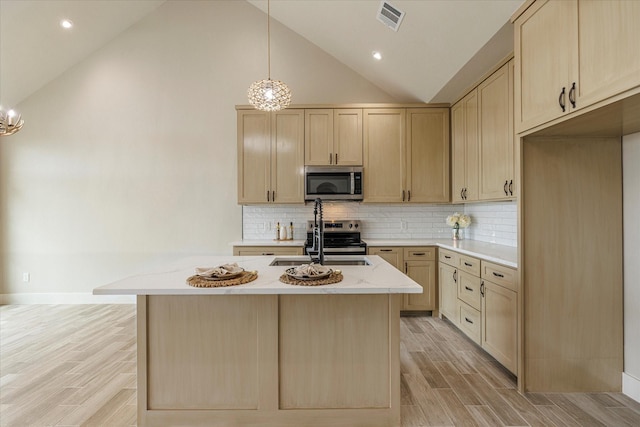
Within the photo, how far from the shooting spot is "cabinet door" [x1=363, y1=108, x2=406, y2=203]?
416 centimetres

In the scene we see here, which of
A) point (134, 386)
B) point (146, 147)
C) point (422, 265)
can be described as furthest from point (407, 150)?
point (134, 386)

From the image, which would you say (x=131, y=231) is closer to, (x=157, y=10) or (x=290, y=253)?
(x=290, y=253)

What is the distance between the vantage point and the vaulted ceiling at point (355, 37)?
2.65m

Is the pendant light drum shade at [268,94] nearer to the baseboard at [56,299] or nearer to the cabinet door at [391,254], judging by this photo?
the cabinet door at [391,254]

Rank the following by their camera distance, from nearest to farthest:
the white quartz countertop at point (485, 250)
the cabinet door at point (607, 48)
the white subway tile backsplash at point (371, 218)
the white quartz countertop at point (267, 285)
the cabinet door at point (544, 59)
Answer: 1. the cabinet door at point (607, 48)
2. the white quartz countertop at point (267, 285)
3. the cabinet door at point (544, 59)
4. the white quartz countertop at point (485, 250)
5. the white subway tile backsplash at point (371, 218)

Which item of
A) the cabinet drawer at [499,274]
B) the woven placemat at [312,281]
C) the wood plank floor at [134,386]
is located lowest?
the wood plank floor at [134,386]

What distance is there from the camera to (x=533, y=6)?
214 centimetres

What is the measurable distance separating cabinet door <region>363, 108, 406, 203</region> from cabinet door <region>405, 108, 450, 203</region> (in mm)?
99

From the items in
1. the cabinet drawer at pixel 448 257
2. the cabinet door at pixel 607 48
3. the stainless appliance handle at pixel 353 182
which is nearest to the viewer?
the cabinet door at pixel 607 48

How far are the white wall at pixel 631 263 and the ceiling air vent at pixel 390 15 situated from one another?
6.48 ft

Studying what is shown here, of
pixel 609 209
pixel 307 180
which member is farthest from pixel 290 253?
pixel 609 209

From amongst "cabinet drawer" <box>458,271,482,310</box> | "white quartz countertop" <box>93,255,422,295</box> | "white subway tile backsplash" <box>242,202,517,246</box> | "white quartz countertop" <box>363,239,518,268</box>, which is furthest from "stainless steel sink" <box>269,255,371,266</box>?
"white subway tile backsplash" <box>242,202,517,246</box>

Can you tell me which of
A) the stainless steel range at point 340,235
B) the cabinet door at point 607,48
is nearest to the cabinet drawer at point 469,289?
the stainless steel range at point 340,235

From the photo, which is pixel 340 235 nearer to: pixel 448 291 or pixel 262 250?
pixel 262 250
